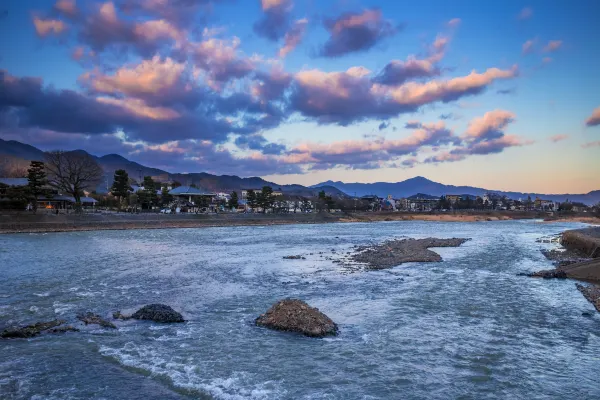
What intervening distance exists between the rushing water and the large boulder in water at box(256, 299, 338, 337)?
37 cm

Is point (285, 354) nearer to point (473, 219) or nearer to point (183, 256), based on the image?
point (183, 256)

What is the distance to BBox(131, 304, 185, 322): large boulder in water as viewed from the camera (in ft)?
41.9

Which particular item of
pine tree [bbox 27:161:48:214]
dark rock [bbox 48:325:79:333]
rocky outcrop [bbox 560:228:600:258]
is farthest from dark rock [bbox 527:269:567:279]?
pine tree [bbox 27:161:48:214]

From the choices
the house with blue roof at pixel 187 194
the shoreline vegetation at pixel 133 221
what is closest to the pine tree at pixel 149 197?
the shoreline vegetation at pixel 133 221

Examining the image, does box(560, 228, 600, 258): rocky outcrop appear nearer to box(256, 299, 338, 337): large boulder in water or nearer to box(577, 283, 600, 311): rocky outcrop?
box(577, 283, 600, 311): rocky outcrop

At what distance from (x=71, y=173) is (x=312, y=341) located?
72262 millimetres

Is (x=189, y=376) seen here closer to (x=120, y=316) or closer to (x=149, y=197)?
(x=120, y=316)

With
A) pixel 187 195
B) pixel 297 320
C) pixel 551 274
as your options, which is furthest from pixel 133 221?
pixel 551 274

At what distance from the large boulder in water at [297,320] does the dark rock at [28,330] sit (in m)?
6.16

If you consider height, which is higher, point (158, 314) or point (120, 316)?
point (158, 314)

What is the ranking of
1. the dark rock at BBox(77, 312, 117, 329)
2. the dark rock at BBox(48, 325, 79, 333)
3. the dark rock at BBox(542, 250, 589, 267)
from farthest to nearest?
the dark rock at BBox(542, 250, 589, 267), the dark rock at BBox(77, 312, 117, 329), the dark rock at BBox(48, 325, 79, 333)

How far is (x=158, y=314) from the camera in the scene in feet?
42.4

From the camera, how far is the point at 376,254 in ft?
102

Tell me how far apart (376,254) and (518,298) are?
14.9 m
